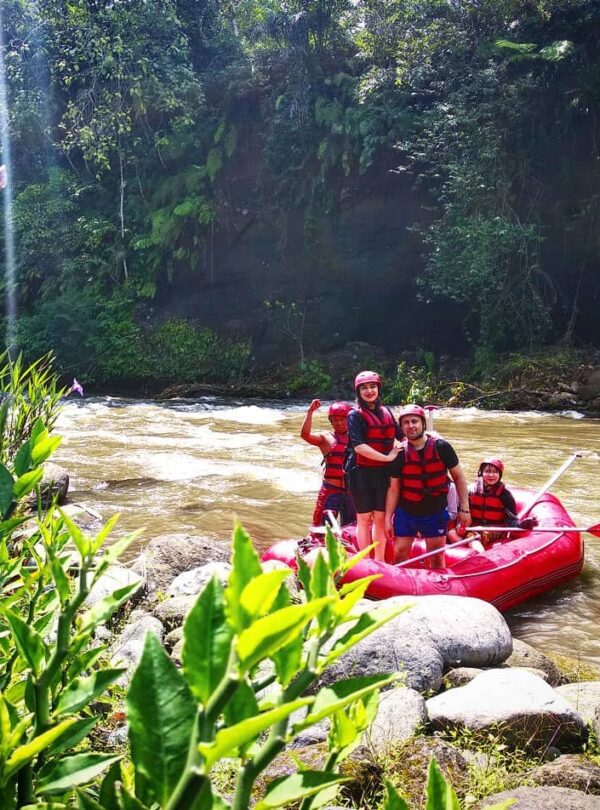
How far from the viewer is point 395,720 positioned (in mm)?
2547

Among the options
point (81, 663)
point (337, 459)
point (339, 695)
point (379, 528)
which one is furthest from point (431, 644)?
point (339, 695)

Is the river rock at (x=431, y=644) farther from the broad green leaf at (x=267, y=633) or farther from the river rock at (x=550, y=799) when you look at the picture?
the broad green leaf at (x=267, y=633)

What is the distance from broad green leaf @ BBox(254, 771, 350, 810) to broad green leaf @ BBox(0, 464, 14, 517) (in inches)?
19.4

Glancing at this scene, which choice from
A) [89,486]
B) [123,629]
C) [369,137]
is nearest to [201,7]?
[369,137]

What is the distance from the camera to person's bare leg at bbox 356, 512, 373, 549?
→ 4941 mm

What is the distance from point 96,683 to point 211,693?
0.28 metres

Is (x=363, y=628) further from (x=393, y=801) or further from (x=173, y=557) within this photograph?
(x=173, y=557)

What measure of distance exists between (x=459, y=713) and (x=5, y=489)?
230 centimetres

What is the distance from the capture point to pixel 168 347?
58.6 feet

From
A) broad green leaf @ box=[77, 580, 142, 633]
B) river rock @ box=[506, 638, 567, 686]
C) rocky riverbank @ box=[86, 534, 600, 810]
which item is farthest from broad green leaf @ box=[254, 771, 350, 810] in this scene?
river rock @ box=[506, 638, 567, 686]

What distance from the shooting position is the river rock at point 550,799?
1.86 m

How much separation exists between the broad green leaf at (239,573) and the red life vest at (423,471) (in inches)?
173

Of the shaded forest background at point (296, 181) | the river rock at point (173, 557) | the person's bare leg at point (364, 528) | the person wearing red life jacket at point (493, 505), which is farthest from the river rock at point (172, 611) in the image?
the shaded forest background at point (296, 181)

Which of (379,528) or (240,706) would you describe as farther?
(379,528)
